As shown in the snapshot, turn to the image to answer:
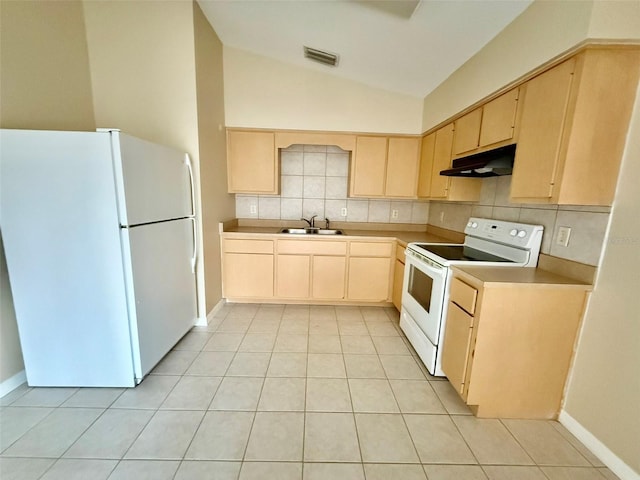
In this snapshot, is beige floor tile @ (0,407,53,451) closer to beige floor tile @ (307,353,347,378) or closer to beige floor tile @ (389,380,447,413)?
beige floor tile @ (307,353,347,378)

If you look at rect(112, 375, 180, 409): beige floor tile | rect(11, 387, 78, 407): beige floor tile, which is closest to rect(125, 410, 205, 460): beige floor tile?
rect(112, 375, 180, 409): beige floor tile

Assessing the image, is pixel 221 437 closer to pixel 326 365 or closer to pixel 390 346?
pixel 326 365

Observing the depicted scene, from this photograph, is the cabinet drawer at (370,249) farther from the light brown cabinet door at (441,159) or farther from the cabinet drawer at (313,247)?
the light brown cabinet door at (441,159)

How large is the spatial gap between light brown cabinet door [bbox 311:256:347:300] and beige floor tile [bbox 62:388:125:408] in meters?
1.94

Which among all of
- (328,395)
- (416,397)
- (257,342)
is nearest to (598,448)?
(416,397)

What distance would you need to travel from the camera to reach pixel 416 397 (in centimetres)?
182

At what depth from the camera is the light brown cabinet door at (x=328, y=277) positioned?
313cm

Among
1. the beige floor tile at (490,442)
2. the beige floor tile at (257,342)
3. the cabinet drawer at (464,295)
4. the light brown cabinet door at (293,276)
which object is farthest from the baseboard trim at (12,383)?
the cabinet drawer at (464,295)

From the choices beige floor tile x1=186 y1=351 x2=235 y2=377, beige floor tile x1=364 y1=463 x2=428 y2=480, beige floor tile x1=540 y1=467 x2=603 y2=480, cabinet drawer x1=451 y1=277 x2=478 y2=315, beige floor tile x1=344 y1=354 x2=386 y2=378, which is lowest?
beige floor tile x1=186 y1=351 x2=235 y2=377

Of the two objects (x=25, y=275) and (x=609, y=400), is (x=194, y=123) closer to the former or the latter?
(x=25, y=275)

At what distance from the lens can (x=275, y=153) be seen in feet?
10.4

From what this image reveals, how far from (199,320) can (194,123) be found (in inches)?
73.8

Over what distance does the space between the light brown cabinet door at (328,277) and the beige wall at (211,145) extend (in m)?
1.12

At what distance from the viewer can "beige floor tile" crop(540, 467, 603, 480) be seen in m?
1.31
